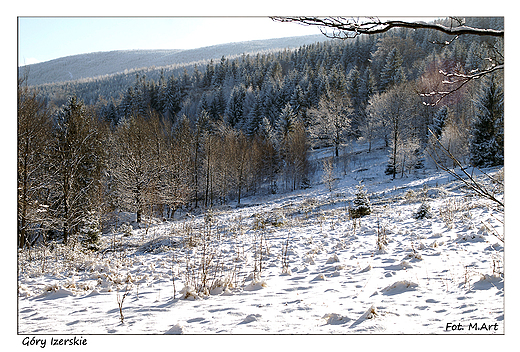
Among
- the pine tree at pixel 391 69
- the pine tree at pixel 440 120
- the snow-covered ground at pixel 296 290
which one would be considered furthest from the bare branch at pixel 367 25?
the pine tree at pixel 391 69

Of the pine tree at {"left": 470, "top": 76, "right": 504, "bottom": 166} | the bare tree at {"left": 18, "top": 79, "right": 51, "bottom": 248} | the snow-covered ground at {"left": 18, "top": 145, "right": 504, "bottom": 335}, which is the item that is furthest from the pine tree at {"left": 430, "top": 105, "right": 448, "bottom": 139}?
the bare tree at {"left": 18, "top": 79, "right": 51, "bottom": 248}

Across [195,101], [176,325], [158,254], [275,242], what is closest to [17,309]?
[176,325]

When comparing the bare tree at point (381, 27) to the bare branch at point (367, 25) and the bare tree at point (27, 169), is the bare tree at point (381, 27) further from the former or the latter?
the bare tree at point (27, 169)

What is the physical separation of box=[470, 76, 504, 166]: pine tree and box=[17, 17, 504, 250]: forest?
93 millimetres

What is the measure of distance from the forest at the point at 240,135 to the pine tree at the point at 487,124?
0.30ft

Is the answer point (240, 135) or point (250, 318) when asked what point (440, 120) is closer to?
point (240, 135)

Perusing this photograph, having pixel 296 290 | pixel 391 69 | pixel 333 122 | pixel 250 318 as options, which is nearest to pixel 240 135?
pixel 333 122

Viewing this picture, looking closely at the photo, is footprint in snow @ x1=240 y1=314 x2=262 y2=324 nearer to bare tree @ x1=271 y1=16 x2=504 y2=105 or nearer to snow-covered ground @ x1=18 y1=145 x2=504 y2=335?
snow-covered ground @ x1=18 y1=145 x2=504 y2=335

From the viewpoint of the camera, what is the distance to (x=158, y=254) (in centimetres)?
790

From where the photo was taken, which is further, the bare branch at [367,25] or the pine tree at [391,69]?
the pine tree at [391,69]

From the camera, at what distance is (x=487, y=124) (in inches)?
901

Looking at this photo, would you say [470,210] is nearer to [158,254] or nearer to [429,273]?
[429,273]

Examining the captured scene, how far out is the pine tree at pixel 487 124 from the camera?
21.4 meters

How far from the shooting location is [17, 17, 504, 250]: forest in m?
11.0
